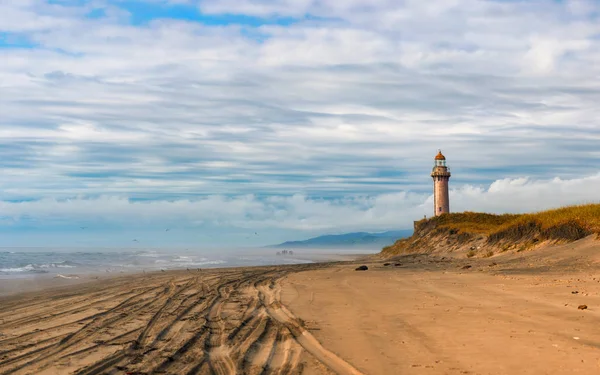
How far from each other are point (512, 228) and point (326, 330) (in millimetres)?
29630

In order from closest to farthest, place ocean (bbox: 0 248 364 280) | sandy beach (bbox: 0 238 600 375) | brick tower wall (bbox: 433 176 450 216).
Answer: sandy beach (bbox: 0 238 600 375)
ocean (bbox: 0 248 364 280)
brick tower wall (bbox: 433 176 450 216)

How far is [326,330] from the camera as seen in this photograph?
41.7 feet

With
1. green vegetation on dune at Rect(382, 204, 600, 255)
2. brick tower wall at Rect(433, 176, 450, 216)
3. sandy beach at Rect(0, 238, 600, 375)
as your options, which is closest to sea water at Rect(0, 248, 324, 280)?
green vegetation on dune at Rect(382, 204, 600, 255)

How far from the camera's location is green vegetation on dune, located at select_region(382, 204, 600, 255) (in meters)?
30.8

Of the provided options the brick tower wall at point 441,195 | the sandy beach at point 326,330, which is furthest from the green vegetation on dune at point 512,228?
the brick tower wall at point 441,195

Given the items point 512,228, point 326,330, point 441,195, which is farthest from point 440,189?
point 326,330

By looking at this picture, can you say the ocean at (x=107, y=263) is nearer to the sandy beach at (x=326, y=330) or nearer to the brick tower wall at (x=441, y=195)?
the brick tower wall at (x=441, y=195)

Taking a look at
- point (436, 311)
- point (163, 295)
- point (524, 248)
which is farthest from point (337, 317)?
point (524, 248)

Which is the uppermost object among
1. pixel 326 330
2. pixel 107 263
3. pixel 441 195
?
pixel 441 195

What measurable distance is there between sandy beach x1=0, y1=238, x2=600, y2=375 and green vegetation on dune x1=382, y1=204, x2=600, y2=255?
9473mm

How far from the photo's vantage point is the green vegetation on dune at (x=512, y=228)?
30750mm

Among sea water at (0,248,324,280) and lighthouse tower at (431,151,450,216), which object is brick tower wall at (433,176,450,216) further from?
sea water at (0,248,324,280)

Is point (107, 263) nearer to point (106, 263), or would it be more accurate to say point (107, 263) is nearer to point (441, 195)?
point (106, 263)

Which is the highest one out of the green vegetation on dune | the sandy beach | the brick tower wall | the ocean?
the brick tower wall
